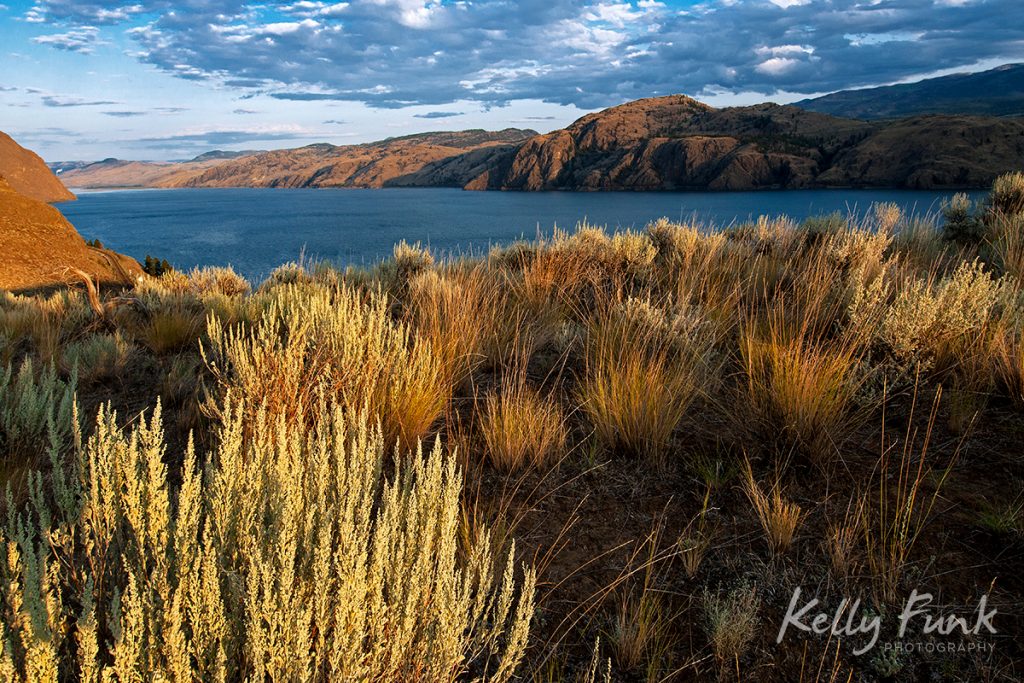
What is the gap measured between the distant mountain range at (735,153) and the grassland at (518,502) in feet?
223

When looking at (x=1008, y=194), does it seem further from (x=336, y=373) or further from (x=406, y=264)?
(x=336, y=373)

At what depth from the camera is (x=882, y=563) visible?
2217mm

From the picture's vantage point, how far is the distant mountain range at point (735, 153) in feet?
217

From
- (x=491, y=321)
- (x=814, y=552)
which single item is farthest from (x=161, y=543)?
(x=491, y=321)

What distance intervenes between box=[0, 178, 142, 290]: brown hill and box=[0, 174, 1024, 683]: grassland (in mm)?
12252

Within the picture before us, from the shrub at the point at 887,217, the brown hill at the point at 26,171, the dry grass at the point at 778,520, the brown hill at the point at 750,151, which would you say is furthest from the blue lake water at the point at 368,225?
the dry grass at the point at 778,520

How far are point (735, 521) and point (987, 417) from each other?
1.98 metres

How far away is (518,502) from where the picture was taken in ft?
9.78

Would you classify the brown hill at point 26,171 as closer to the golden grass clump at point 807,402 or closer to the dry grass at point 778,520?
the golden grass clump at point 807,402

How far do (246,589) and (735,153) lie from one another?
102m

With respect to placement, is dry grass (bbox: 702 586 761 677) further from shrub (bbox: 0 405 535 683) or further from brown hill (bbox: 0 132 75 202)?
brown hill (bbox: 0 132 75 202)

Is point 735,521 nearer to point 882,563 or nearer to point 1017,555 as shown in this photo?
point 882,563

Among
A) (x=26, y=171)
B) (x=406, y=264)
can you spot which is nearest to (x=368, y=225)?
(x=26, y=171)

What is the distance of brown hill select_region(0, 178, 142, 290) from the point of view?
48.5 feet
